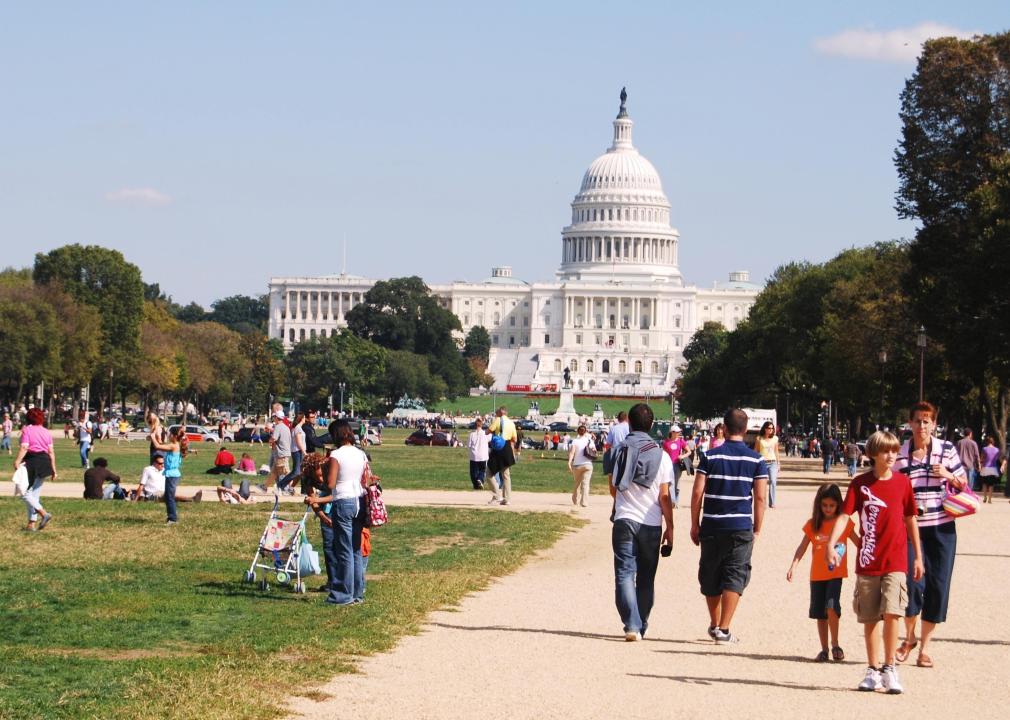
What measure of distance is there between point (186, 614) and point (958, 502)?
588 cm

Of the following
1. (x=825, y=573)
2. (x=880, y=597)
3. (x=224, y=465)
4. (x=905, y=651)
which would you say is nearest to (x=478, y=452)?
(x=224, y=465)

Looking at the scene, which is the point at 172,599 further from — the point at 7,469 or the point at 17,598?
the point at 7,469

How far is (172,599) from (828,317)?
62931 millimetres

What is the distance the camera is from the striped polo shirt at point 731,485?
13.3 meters

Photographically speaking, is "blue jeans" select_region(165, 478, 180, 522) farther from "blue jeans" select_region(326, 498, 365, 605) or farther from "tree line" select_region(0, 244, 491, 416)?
"tree line" select_region(0, 244, 491, 416)

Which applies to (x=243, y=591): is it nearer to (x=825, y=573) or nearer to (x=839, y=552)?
(x=825, y=573)

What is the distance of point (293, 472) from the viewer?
29.3 metres

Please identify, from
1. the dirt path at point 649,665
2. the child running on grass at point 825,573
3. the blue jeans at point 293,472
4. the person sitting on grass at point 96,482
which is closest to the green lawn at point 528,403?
the blue jeans at point 293,472

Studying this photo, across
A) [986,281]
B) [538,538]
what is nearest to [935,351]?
[986,281]

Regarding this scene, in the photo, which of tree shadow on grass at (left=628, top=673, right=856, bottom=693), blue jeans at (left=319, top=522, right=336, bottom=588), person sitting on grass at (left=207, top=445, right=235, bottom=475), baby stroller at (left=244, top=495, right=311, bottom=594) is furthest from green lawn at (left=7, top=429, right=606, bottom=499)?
tree shadow on grass at (left=628, top=673, right=856, bottom=693)

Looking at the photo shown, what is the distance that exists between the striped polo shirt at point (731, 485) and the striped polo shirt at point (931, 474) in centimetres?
106

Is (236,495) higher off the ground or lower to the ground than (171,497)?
lower

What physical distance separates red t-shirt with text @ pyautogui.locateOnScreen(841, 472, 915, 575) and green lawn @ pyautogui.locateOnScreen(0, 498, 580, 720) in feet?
11.3

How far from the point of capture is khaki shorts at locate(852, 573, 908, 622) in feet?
38.4
